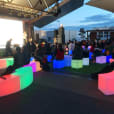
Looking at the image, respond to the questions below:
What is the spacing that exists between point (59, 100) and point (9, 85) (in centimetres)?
143

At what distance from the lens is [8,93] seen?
145 inches

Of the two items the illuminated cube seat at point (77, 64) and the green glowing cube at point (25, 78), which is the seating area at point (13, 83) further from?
the illuminated cube seat at point (77, 64)

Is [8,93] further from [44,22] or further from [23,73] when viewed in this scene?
[44,22]

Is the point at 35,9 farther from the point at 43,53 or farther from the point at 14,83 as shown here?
the point at 14,83

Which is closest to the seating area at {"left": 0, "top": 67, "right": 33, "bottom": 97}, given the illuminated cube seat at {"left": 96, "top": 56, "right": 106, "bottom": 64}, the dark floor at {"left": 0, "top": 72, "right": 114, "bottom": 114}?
the dark floor at {"left": 0, "top": 72, "right": 114, "bottom": 114}

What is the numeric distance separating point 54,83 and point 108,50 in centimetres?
465

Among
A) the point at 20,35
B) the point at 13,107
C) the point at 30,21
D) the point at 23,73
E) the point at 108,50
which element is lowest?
the point at 13,107

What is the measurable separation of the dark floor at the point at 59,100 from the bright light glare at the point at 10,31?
871 cm

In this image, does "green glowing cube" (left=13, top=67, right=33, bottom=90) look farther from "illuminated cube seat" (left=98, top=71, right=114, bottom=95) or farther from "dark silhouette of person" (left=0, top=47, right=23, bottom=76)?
"illuminated cube seat" (left=98, top=71, right=114, bottom=95)

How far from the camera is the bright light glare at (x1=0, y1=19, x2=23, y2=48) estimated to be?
38.7ft

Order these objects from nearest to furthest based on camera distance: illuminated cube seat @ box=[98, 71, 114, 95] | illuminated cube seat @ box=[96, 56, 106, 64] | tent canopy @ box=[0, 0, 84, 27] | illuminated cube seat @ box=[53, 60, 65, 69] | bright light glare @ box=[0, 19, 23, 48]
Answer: illuminated cube seat @ box=[98, 71, 114, 95], illuminated cube seat @ box=[53, 60, 65, 69], illuminated cube seat @ box=[96, 56, 106, 64], tent canopy @ box=[0, 0, 84, 27], bright light glare @ box=[0, 19, 23, 48]

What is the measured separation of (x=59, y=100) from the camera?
3.32 metres

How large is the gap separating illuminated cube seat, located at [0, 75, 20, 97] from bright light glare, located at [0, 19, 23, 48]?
889 centimetres

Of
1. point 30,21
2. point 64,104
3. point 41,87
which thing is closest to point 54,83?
point 41,87
